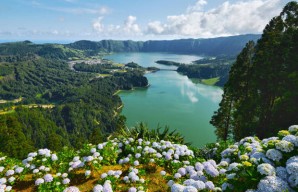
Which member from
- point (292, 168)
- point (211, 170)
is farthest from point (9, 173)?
point (292, 168)

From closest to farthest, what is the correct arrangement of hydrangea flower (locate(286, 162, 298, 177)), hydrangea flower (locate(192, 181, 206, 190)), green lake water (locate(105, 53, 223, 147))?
hydrangea flower (locate(286, 162, 298, 177))
hydrangea flower (locate(192, 181, 206, 190))
green lake water (locate(105, 53, 223, 147))

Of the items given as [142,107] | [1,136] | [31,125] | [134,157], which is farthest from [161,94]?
[134,157]

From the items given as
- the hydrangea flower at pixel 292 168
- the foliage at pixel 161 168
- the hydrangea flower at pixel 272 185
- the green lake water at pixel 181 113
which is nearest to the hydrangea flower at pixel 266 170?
the foliage at pixel 161 168

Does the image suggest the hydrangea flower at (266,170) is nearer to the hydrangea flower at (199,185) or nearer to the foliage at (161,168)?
the foliage at (161,168)

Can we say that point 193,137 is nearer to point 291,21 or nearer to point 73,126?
point 291,21

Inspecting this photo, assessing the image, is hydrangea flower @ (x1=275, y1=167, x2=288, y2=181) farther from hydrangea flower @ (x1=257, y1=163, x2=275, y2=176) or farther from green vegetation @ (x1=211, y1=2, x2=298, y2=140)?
green vegetation @ (x1=211, y1=2, x2=298, y2=140)

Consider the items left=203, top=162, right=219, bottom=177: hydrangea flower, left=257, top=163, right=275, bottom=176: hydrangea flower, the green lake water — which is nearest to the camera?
left=257, top=163, right=275, bottom=176: hydrangea flower

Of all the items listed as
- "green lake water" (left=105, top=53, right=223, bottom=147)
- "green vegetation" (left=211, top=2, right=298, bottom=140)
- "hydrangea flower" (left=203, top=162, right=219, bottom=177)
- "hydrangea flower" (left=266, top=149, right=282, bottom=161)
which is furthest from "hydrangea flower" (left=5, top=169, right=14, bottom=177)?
"green lake water" (left=105, top=53, right=223, bottom=147)

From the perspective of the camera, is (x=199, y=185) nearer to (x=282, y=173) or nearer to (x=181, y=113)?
(x=282, y=173)

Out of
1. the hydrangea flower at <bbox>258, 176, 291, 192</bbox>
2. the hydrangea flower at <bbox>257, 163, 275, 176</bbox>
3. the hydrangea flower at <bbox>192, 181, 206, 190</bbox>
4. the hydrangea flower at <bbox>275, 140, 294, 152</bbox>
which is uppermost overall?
the hydrangea flower at <bbox>275, 140, 294, 152</bbox>
